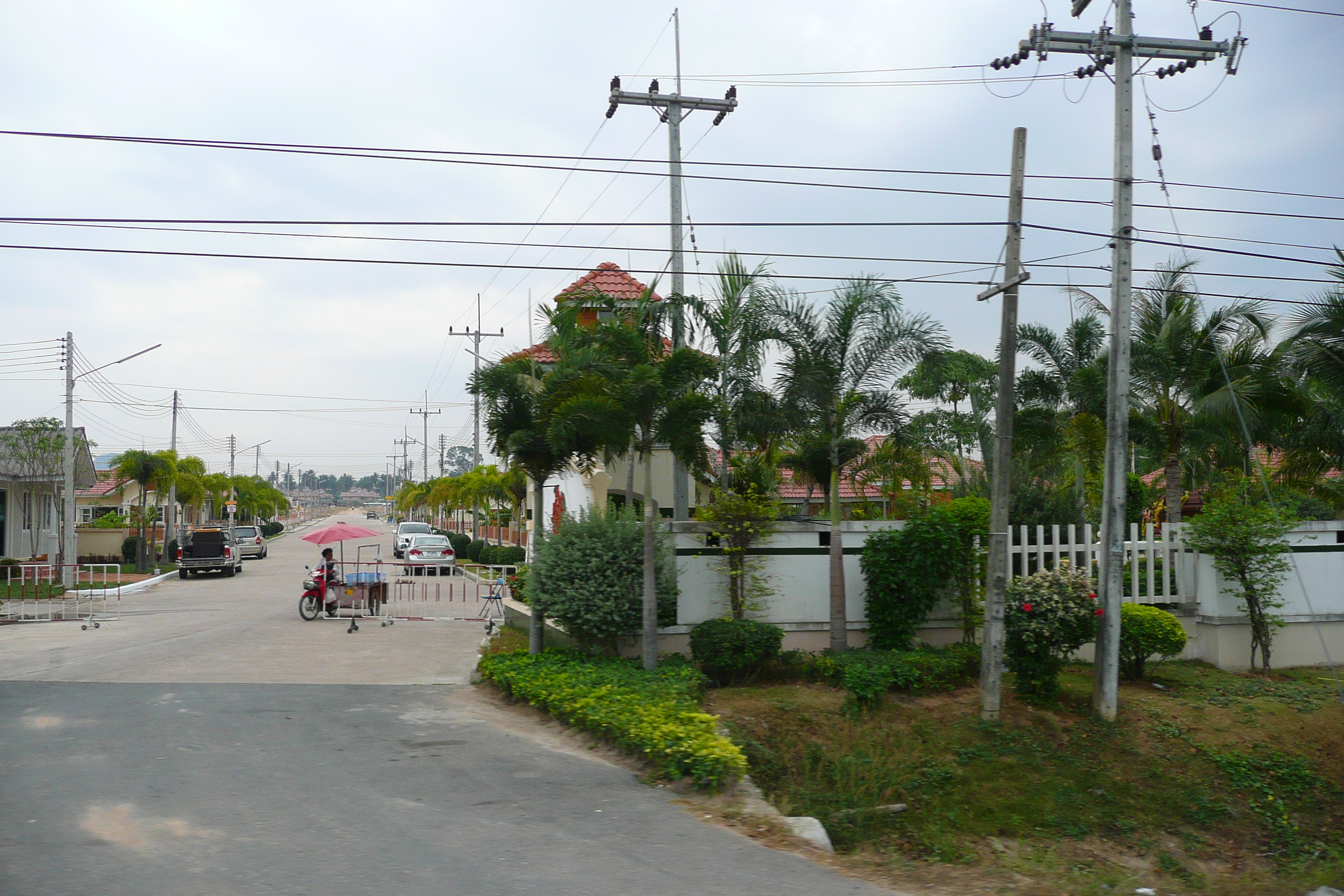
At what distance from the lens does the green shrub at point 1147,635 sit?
1150cm

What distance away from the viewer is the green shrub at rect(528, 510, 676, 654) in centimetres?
1224

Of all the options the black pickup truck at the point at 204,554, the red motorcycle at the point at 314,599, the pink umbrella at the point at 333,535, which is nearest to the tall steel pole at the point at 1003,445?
the pink umbrella at the point at 333,535

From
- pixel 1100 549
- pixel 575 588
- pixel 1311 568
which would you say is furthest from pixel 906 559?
pixel 1311 568

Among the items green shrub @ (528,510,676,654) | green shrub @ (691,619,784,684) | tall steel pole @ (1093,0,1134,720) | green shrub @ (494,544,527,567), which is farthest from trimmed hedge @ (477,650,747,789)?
green shrub @ (494,544,527,567)

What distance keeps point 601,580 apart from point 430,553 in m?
23.8

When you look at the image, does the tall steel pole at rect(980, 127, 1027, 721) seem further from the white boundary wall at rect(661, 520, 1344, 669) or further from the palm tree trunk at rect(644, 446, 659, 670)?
the palm tree trunk at rect(644, 446, 659, 670)

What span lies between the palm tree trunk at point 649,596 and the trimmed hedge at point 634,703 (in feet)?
0.60

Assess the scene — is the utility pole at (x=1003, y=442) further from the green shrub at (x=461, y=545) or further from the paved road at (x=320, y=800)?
the green shrub at (x=461, y=545)

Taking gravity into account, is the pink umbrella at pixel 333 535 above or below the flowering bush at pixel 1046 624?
above

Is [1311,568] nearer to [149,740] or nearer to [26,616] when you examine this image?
[149,740]

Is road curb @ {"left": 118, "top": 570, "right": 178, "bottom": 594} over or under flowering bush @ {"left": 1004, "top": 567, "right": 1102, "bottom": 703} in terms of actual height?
under

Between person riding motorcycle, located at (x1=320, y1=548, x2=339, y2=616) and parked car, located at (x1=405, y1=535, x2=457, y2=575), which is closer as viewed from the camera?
person riding motorcycle, located at (x1=320, y1=548, x2=339, y2=616)

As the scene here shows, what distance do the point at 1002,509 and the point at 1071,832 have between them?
3.30 m

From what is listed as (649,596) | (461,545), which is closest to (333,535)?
(649,596)
